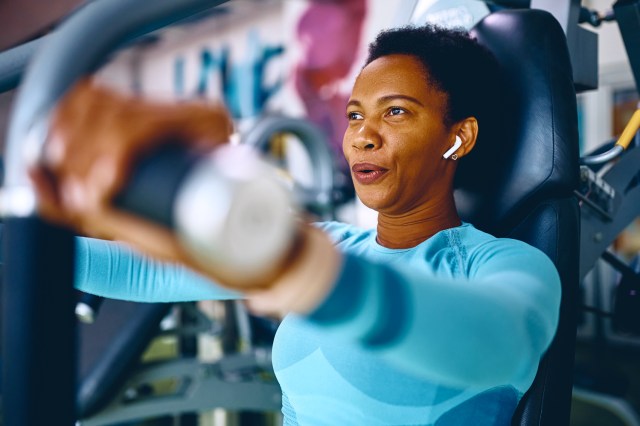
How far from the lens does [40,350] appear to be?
0.36 metres

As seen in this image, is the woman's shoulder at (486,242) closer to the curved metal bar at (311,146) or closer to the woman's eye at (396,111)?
the woman's eye at (396,111)

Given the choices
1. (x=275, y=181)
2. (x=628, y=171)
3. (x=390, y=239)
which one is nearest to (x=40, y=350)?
(x=275, y=181)

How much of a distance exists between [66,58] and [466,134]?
2.31ft

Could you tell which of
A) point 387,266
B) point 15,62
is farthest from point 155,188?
point 15,62

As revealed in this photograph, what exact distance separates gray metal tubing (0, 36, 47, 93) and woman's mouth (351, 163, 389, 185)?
462 millimetres

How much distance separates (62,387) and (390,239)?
0.63 m

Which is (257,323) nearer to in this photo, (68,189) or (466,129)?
(466,129)

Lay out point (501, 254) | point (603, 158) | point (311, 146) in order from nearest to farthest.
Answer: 1. point (501, 254)
2. point (603, 158)
3. point (311, 146)

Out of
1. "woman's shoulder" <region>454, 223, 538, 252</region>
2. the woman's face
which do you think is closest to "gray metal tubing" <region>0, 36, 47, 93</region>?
the woman's face

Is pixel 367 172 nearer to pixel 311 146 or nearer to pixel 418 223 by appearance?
pixel 418 223

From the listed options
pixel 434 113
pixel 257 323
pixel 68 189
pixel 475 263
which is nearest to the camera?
pixel 68 189

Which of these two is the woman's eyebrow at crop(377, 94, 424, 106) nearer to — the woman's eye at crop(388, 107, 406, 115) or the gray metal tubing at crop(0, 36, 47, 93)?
the woman's eye at crop(388, 107, 406, 115)

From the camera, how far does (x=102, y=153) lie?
1.07 ft

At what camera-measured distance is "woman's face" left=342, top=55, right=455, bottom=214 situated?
85 centimetres
